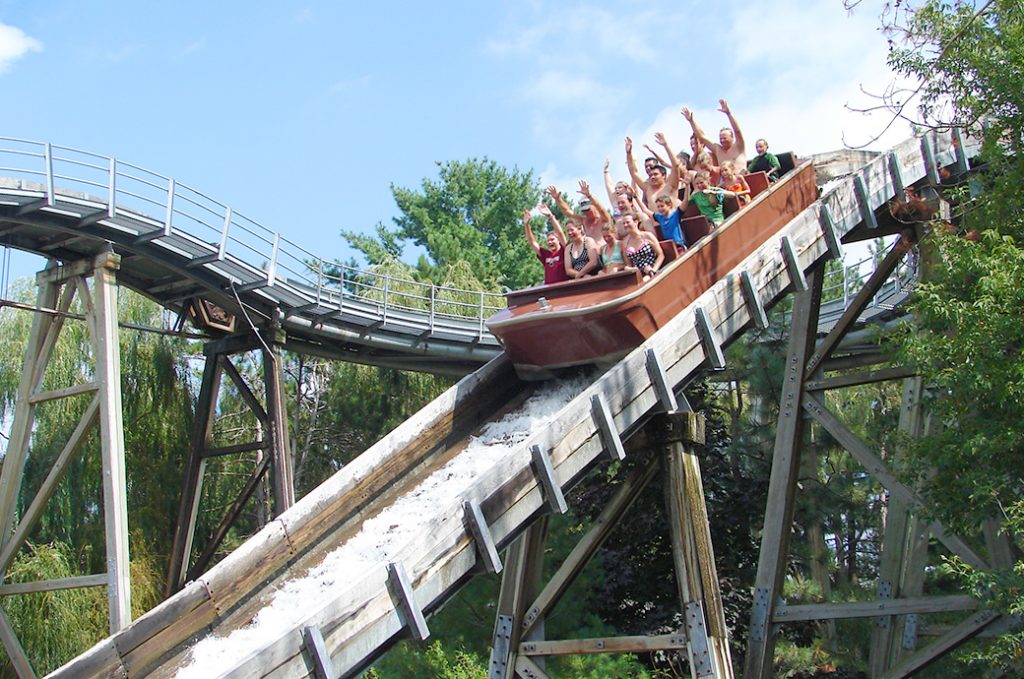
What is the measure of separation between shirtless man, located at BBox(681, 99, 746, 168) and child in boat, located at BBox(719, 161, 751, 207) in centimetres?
35

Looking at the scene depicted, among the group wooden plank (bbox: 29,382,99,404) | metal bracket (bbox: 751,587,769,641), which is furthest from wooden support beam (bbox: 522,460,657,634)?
wooden plank (bbox: 29,382,99,404)

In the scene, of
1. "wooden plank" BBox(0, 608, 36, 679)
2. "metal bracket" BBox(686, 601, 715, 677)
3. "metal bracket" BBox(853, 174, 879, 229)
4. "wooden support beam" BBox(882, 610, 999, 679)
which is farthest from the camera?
"wooden plank" BBox(0, 608, 36, 679)

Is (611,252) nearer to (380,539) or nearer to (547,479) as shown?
(547,479)

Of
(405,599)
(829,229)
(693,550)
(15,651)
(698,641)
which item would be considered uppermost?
(829,229)

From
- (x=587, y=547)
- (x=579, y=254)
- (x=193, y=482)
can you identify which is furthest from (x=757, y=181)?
(x=193, y=482)

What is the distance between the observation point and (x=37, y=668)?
13492 millimetres

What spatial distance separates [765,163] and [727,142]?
41 cm

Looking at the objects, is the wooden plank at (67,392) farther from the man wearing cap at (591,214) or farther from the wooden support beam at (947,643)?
the wooden support beam at (947,643)

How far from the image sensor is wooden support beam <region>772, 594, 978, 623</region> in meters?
9.55

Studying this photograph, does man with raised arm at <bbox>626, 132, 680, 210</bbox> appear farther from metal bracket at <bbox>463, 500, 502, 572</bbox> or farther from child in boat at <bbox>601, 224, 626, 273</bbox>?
metal bracket at <bbox>463, 500, 502, 572</bbox>

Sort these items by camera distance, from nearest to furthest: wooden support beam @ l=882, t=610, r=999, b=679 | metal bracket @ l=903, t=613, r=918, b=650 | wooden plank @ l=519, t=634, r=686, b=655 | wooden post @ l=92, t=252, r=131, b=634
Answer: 1. wooden plank @ l=519, t=634, r=686, b=655
2. wooden support beam @ l=882, t=610, r=999, b=679
3. metal bracket @ l=903, t=613, r=918, b=650
4. wooden post @ l=92, t=252, r=131, b=634

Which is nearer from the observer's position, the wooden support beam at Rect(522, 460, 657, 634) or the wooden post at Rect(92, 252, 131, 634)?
the wooden support beam at Rect(522, 460, 657, 634)

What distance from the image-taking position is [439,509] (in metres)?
7.37

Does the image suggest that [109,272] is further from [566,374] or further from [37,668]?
[566,374]
